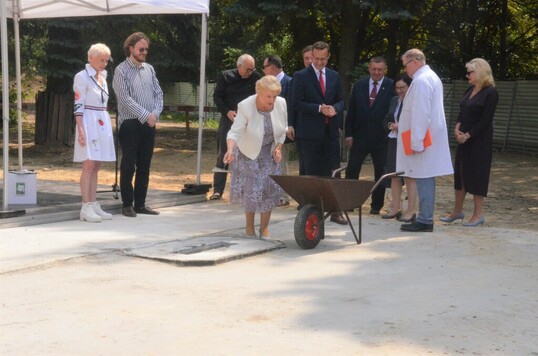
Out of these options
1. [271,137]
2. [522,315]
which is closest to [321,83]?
[271,137]

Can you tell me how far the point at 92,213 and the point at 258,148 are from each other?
227 centimetres

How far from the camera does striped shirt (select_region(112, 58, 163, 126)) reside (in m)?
10.6

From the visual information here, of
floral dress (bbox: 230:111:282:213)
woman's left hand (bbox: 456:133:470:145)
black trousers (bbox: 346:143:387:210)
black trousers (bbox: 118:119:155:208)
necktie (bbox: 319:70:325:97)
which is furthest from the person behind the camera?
black trousers (bbox: 346:143:387:210)

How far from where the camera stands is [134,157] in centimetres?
1075

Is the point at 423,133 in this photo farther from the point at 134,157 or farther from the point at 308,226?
the point at 134,157

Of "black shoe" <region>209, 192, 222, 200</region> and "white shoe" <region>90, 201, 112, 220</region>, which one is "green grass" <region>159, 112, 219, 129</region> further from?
"white shoe" <region>90, 201, 112, 220</region>

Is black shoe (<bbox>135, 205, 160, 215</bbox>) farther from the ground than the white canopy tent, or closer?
closer

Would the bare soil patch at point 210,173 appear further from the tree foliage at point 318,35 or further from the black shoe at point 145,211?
the black shoe at point 145,211

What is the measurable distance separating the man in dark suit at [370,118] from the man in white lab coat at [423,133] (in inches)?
46.7

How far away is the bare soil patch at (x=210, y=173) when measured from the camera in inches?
513

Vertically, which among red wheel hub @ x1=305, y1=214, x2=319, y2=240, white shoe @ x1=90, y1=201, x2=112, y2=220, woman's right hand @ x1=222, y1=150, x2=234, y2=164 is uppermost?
woman's right hand @ x1=222, y1=150, x2=234, y2=164

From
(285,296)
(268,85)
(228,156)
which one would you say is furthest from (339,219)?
(285,296)

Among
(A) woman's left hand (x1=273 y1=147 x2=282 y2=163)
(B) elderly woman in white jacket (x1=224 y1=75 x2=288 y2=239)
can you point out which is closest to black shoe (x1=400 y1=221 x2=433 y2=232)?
(B) elderly woman in white jacket (x1=224 y1=75 x2=288 y2=239)

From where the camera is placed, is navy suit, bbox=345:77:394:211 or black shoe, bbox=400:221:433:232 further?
navy suit, bbox=345:77:394:211
